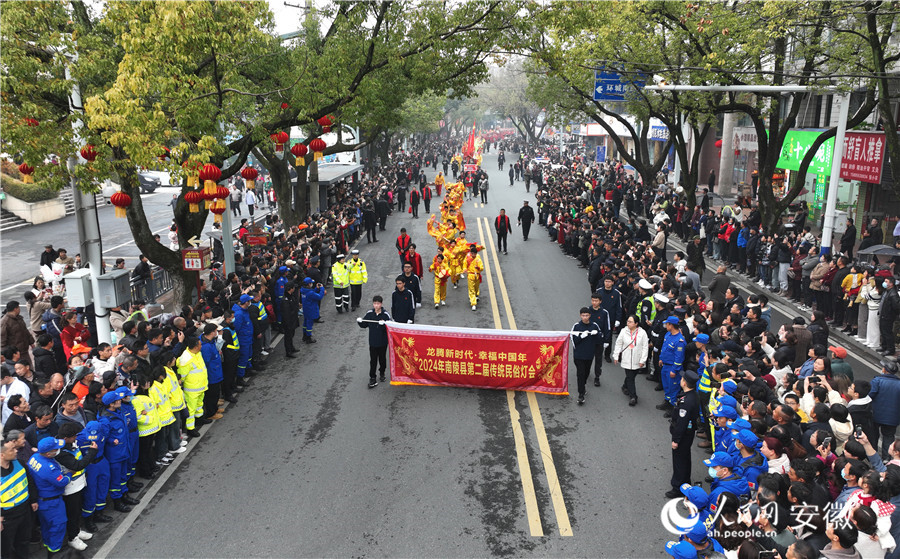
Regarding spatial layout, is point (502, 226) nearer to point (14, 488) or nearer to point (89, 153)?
point (89, 153)

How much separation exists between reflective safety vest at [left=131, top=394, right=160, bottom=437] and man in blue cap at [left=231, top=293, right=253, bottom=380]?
114 inches

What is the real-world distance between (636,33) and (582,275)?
7.98m

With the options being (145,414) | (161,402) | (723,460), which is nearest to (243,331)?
(161,402)

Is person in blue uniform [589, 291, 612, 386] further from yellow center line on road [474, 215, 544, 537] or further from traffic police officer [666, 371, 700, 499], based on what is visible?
traffic police officer [666, 371, 700, 499]

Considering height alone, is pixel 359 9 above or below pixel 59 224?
above

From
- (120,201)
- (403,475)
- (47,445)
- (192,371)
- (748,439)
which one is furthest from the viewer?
(120,201)

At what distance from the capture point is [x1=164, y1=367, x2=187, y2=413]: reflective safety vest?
28.7 ft

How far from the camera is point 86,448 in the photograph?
7.04 m

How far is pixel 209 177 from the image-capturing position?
1089 cm

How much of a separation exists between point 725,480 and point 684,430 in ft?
4.87

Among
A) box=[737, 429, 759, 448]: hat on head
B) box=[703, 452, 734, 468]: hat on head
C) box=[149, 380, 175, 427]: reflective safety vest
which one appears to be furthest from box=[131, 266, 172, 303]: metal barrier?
box=[737, 429, 759, 448]: hat on head

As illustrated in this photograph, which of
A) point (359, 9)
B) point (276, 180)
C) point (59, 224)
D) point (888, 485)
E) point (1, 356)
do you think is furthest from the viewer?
point (59, 224)

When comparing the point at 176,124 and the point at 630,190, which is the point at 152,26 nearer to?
the point at 176,124

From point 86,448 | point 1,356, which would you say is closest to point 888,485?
point 86,448
